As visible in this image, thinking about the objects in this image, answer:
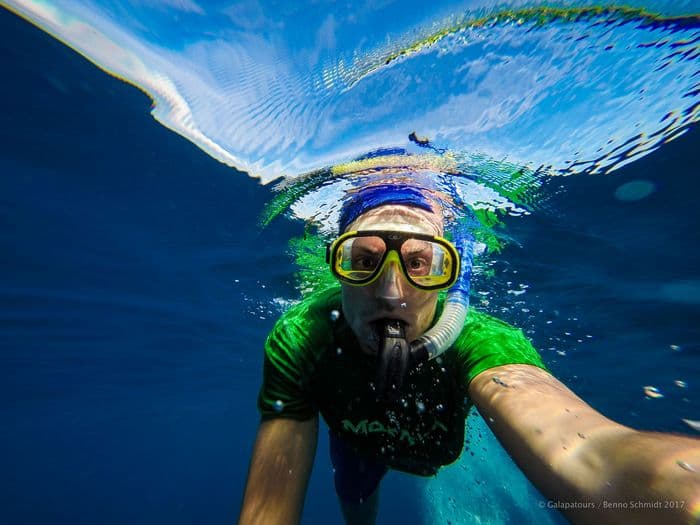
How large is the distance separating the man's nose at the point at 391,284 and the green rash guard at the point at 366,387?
0.71 meters

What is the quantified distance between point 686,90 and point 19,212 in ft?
48.9

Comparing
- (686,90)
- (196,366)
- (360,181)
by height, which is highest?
(686,90)

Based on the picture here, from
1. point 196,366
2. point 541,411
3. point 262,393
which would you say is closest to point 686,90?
point 541,411

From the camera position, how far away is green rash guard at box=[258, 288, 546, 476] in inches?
134

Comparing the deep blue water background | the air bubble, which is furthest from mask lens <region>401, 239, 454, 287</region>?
the air bubble

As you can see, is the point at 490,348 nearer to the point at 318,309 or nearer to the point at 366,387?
the point at 366,387

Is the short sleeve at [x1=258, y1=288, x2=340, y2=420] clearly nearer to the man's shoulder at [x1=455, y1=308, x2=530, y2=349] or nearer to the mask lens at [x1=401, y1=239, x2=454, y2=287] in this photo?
the mask lens at [x1=401, y1=239, x2=454, y2=287]

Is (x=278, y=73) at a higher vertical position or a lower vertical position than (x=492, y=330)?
higher

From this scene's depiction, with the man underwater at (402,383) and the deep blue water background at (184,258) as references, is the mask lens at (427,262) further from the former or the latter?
the deep blue water background at (184,258)

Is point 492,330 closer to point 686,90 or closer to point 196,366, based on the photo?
point 686,90

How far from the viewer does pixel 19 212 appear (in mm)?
9508

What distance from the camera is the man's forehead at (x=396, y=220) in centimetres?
394

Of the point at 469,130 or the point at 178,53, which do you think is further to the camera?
the point at 469,130

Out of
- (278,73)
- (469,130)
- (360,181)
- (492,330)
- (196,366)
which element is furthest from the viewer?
(196,366)
